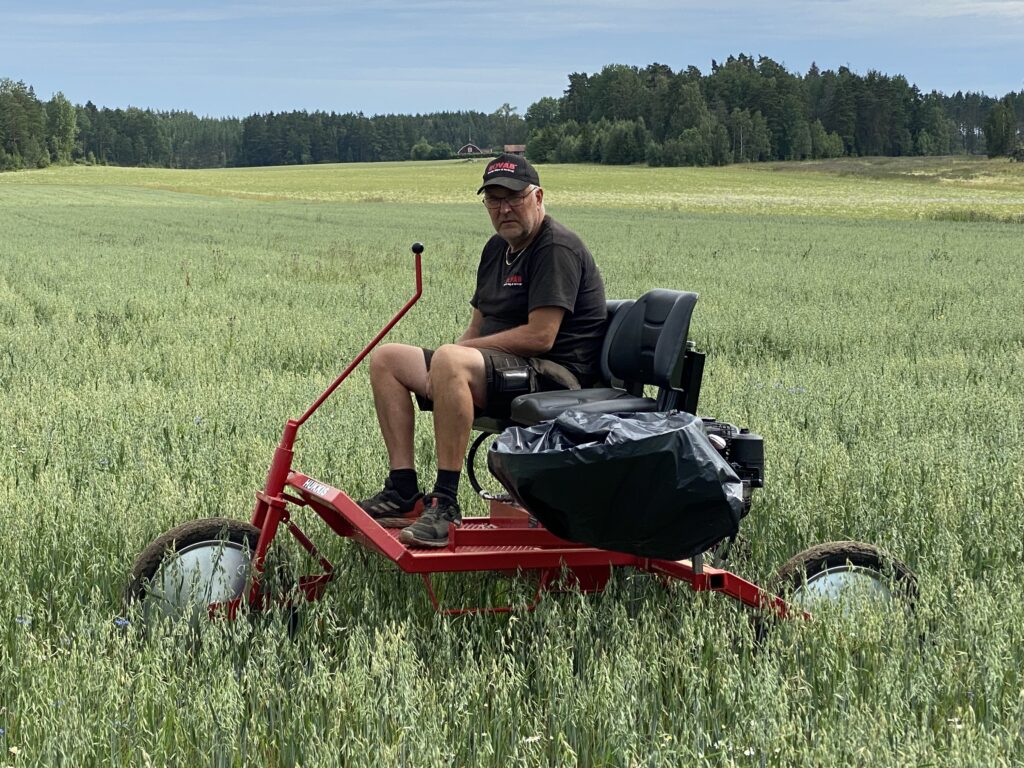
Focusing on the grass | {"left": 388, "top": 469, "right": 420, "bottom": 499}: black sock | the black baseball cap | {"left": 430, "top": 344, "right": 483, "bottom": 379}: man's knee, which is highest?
the black baseball cap

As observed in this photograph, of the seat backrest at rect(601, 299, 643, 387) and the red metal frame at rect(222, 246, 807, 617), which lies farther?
the seat backrest at rect(601, 299, 643, 387)

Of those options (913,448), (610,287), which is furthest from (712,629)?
(610,287)

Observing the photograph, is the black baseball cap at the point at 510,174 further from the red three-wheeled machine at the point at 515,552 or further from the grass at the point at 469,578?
the grass at the point at 469,578

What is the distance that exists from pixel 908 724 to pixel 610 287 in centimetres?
1451

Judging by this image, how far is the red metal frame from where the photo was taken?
3.99 metres

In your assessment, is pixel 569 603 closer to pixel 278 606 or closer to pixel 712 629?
pixel 712 629

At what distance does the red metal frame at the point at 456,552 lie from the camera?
157 inches

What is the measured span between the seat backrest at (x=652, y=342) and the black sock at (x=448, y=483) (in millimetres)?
865

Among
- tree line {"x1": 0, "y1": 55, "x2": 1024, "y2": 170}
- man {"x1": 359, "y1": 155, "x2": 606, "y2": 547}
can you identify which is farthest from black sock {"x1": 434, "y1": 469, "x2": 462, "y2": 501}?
tree line {"x1": 0, "y1": 55, "x2": 1024, "y2": 170}

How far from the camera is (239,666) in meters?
3.77

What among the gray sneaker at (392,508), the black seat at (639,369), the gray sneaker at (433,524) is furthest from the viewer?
the gray sneaker at (392,508)

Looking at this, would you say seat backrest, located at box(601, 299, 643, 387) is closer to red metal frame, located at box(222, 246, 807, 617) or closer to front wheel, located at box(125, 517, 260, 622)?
red metal frame, located at box(222, 246, 807, 617)

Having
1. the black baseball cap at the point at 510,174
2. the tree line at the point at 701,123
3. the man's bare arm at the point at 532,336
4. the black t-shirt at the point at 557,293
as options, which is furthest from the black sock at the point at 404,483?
the tree line at the point at 701,123

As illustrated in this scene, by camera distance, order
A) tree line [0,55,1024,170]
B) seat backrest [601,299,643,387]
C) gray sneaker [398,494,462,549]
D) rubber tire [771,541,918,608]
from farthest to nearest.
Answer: tree line [0,55,1024,170]
seat backrest [601,299,643,387]
rubber tire [771,541,918,608]
gray sneaker [398,494,462,549]
